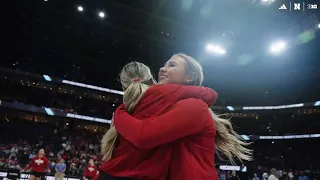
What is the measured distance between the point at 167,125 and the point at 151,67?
2586 cm

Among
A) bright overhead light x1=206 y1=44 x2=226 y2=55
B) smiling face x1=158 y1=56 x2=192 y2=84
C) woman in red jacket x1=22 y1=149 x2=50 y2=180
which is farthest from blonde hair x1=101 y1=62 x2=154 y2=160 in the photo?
bright overhead light x1=206 y1=44 x2=226 y2=55

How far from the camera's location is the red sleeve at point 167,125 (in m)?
1.59

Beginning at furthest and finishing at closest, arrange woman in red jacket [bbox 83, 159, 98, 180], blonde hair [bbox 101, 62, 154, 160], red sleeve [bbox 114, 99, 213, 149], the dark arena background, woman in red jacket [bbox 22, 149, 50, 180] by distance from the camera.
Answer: the dark arena background → woman in red jacket [bbox 83, 159, 98, 180] → woman in red jacket [bbox 22, 149, 50, 180] → blonde hair [bbox 101, 62, 154, 160] → red sleeve [bbox 114, 99, 213, 149]

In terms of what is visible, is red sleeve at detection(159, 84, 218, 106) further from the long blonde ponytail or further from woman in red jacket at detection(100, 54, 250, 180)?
the long blonde ponytail

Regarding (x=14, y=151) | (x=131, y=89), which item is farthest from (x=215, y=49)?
(x=131, y=89)

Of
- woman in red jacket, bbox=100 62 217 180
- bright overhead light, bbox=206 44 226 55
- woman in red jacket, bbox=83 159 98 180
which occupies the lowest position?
woman in red jacket, bbox=83 159 98 180

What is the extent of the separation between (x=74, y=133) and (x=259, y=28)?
21.0m

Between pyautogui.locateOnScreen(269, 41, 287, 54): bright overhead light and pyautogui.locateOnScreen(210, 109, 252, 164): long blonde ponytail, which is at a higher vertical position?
pyautogui.locateOnScreen(269, 41, 287, 54): bright overhead light

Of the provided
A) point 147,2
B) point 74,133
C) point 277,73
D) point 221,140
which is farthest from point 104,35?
point 221,140

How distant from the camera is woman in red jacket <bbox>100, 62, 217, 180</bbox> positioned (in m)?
1.71

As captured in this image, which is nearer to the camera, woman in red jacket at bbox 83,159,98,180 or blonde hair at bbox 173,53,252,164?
blonde hair at bbox 173,53,252,164

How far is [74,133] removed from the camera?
3095 centimetres

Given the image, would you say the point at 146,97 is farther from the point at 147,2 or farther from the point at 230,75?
the point at 230,75

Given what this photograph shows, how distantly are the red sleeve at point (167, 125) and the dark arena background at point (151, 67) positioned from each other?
12105 millimetres
